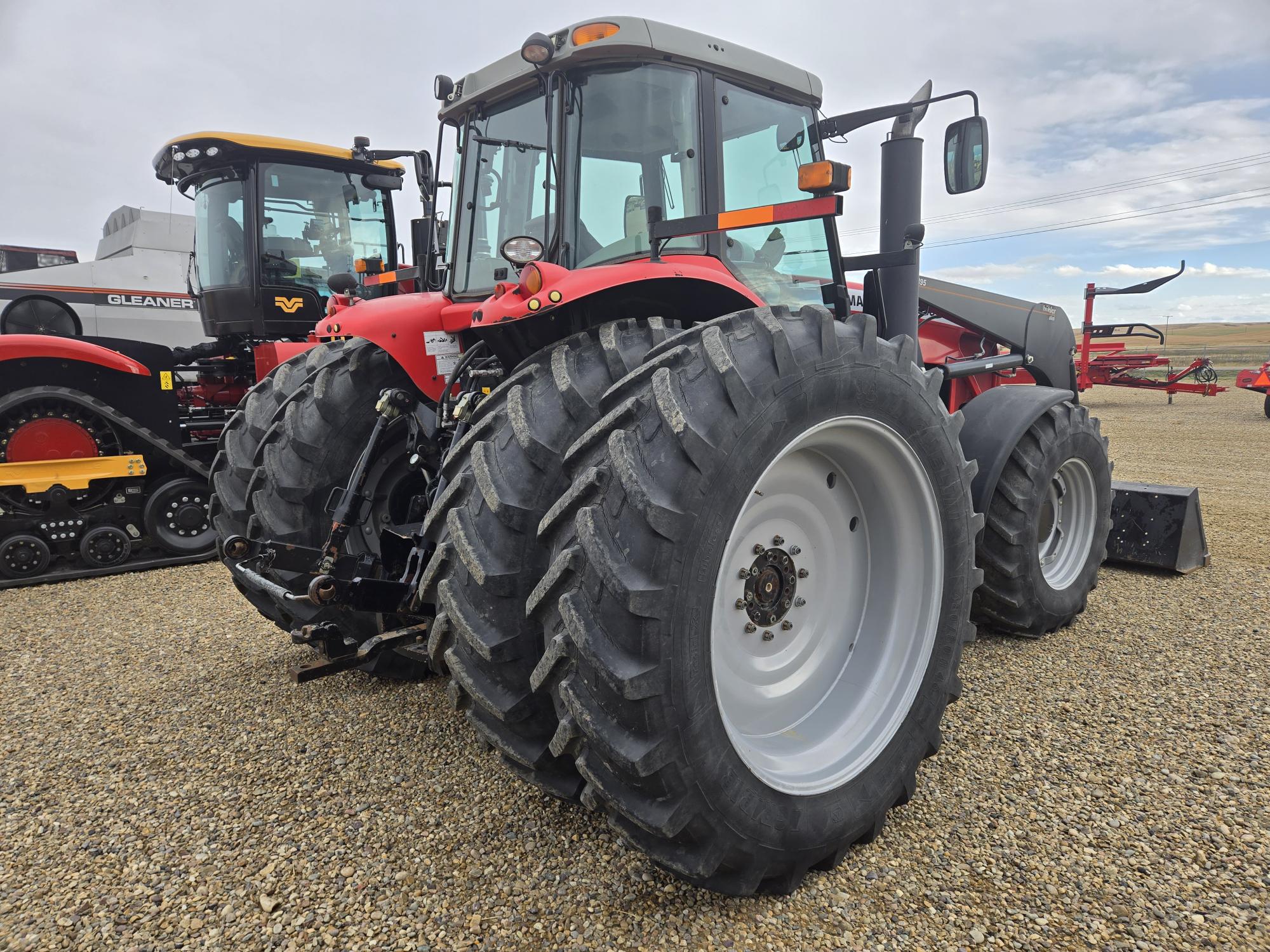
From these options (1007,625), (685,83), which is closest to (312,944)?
(685,83)

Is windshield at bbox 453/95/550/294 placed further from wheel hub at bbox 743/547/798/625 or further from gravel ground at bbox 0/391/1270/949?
gravel ground at bbox 0/391/1270/949

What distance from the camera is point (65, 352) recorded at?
16.6 ft

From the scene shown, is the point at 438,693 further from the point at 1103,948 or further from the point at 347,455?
the point at 1103,948

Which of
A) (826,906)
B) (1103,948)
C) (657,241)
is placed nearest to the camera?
(1103,948)

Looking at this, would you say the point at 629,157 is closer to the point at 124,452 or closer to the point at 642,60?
the point at 642,60

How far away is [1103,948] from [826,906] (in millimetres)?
566

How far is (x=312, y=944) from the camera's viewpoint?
5.57 ft

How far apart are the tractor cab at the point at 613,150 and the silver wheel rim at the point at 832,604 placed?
0.60m

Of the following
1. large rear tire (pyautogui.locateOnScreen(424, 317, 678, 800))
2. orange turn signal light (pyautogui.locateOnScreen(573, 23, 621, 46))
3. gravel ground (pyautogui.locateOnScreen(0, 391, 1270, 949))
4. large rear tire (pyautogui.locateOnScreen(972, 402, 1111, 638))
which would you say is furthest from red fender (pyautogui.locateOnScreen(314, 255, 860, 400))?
large rear tire (pyautogui.locateOnScreen(972, 402, 1111, 638))

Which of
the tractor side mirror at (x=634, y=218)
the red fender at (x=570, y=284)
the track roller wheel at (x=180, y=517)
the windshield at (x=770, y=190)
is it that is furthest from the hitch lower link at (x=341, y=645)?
the track roller wheel at (x=180, y=517)

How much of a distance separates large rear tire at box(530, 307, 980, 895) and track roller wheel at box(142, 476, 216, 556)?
15.4 feet

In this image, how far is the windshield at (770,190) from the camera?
2629 mm

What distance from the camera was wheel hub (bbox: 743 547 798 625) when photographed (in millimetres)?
2000

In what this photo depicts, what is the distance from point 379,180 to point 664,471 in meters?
5.92
